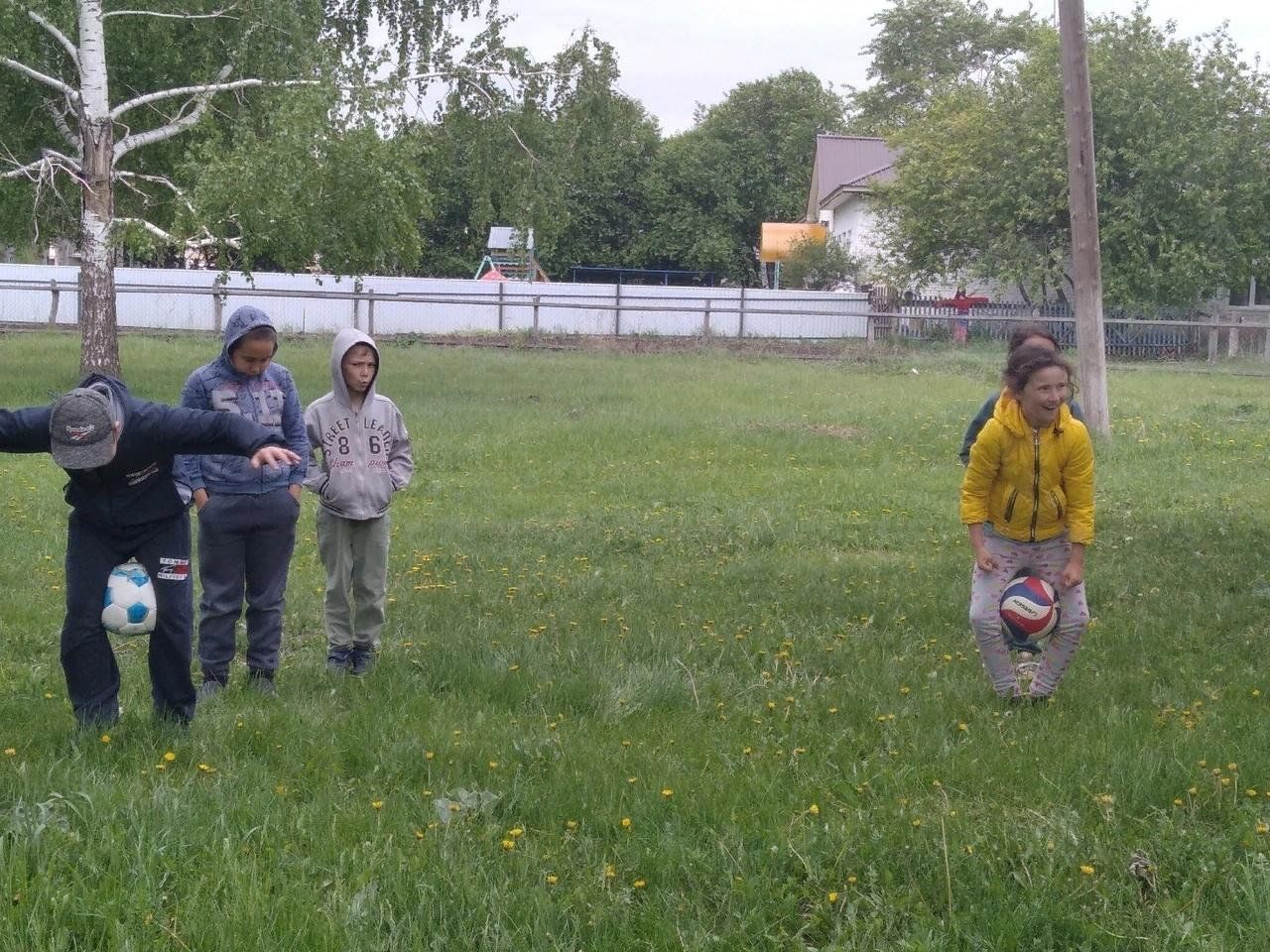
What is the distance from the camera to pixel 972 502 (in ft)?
19.9

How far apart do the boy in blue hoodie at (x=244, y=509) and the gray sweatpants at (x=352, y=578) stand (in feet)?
1.05

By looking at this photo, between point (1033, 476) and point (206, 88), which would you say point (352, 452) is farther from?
point (206, 88)

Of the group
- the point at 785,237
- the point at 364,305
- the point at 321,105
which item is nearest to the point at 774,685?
the point at 321,105

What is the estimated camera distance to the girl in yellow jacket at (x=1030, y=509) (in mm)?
5961

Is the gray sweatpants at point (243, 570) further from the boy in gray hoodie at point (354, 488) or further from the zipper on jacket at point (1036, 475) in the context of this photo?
the zipper on jacket at point (1036, 475)

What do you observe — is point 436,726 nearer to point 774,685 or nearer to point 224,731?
point 224,731

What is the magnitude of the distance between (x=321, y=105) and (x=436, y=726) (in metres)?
15.4

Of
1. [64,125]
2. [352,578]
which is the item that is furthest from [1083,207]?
[64,125]

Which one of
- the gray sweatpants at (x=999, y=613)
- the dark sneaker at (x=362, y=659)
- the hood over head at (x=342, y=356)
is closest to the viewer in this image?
the gray sweatpants at (x=999, y=613)

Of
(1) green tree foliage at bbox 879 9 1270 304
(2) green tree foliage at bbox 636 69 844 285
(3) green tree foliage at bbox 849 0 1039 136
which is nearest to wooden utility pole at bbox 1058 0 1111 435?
(1) green tree foliage at bbox 879 9 1270 304

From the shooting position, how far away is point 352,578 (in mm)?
7020

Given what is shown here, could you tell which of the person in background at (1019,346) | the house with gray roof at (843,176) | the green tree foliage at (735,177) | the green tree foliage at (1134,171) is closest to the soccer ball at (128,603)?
the person in background at (1019,346)

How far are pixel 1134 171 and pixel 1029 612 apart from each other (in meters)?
34.3

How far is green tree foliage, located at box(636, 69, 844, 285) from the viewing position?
63.1m
